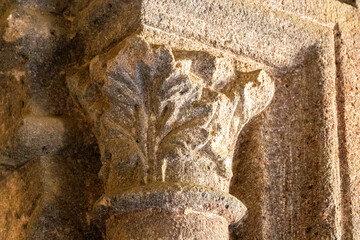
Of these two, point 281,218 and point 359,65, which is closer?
point 281,218

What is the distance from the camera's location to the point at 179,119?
145cm

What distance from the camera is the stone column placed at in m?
1.39

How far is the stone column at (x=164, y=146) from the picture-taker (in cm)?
139

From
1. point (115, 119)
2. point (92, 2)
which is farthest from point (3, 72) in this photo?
point (115, 119)

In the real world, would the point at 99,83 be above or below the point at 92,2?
below

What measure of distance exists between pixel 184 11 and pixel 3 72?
0.53 m

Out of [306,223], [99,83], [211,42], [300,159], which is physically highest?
[211,42]

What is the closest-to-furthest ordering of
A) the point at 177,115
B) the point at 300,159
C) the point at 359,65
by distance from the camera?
the point at 177,115, the point at 300,159, the point at 359,65

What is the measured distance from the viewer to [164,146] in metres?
1.44

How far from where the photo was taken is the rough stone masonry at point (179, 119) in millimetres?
1438

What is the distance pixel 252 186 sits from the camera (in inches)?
64.4

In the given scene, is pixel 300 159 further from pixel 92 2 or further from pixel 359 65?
pixel 92 2

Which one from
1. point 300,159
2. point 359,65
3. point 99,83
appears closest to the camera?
point 99,83

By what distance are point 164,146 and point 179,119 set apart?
7cm
